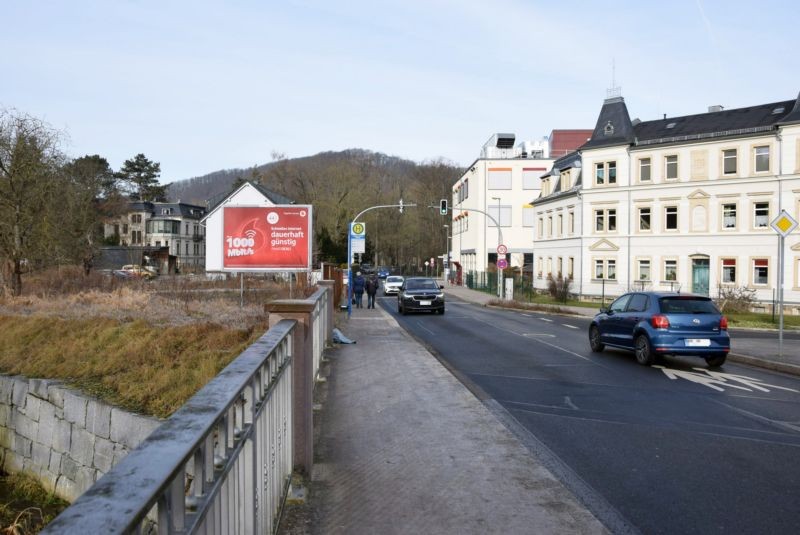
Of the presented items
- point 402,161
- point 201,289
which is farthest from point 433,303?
point 402,161

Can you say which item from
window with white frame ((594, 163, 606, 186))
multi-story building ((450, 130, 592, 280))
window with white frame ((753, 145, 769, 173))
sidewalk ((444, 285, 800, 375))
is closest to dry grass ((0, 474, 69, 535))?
sidewalk ((444, 285, 800, 375))

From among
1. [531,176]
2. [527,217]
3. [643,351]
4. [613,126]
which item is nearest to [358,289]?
[643,351]

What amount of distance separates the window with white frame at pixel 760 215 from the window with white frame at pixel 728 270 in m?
2.49

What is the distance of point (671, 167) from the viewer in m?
42.6

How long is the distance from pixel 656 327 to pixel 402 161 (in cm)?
8956

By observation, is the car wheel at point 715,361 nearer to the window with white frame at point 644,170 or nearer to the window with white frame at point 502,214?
the window with white frame at point 644,170

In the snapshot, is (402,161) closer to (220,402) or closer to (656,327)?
(656,327)

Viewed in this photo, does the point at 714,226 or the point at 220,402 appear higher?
the point at 714,226

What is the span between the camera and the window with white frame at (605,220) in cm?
4528

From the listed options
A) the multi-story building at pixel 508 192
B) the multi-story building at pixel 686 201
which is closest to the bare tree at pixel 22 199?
the multi-story building at pixel 686 201

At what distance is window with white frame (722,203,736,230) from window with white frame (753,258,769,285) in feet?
8.21

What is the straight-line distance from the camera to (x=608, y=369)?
13422mm

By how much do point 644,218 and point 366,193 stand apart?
128ft

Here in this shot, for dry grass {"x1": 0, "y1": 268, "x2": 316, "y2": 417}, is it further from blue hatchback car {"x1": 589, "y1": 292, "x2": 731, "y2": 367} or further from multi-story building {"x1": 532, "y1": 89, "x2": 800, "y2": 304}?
multi-story building {"x1": 532, "y1": 89, "x2": 800, "y2": 304}
